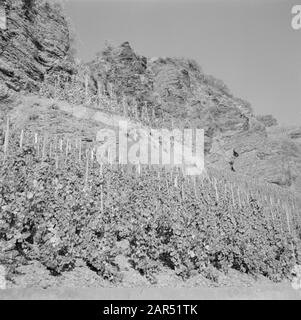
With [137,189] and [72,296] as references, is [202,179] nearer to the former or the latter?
[137,189]

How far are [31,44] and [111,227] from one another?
15.6m

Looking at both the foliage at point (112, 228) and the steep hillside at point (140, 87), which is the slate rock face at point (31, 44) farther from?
the foliage at point (112, 228)

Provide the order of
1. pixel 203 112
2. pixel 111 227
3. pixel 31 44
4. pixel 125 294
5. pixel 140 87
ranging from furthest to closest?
pixel 203 112 < pixel 140 87 < pixel 31 44 < pixel 111 227 < pixel 125 294

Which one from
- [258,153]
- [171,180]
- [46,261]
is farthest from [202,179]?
[258,153]

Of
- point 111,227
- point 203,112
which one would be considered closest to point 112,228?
point 111,227

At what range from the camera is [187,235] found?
7.85 metres

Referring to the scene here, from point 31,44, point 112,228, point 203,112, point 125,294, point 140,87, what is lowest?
point 125,294

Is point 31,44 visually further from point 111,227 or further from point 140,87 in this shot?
point 140,87

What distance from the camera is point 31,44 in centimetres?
1983

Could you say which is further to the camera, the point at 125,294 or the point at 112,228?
the point at 112,228

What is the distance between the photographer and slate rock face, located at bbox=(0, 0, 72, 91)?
691 inches

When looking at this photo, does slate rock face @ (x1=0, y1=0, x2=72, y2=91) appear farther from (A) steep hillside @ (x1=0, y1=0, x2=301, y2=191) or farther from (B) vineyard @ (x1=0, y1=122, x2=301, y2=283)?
(B) vineyard @ (x1=0, y1=122, x2=301, y2=283)

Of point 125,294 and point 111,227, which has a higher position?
point 111,227

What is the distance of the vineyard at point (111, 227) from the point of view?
18.4ft
